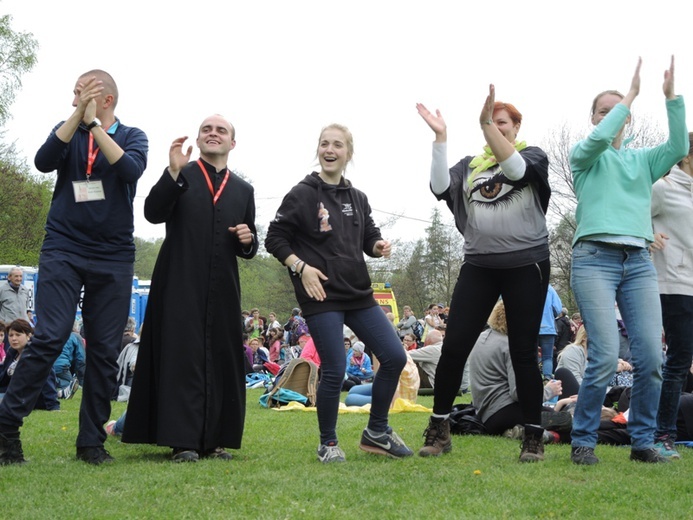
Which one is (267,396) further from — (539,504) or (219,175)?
(539,504)

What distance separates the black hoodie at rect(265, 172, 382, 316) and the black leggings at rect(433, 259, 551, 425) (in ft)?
2.00

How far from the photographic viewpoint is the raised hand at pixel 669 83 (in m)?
5.13

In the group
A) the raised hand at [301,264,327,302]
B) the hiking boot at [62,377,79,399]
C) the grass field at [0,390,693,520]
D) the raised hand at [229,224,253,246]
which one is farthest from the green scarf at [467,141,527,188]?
the hiking boot at [62,377,79,399]

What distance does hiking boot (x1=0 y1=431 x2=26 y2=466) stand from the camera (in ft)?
16.5

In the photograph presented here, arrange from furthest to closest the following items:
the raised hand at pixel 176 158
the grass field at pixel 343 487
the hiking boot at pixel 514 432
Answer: the hiking boot at pixel 514 432 → the raised hand at pixel 176 158 → the grass field at pixel 343 487

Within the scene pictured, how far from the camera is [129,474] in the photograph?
4.74 meters

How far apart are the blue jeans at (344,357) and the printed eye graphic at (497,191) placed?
3.31 feet

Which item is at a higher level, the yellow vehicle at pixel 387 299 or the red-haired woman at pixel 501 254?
the red-haired woman at pixel 501 254

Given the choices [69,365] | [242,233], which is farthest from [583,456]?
[69,365]

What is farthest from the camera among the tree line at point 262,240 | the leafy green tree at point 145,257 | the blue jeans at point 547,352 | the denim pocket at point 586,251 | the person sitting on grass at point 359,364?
the leafy green tree at point 145,257

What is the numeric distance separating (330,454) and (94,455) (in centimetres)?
148

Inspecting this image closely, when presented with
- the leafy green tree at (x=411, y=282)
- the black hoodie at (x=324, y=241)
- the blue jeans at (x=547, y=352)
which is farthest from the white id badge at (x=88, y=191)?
the leafy green tree at (x=411, y=282)

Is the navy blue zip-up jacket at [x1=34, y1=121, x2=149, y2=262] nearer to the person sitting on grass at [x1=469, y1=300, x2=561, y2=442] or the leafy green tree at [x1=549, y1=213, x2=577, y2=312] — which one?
the person sitting on grass at [x1=469, y1=300, x2=561, y2=442]

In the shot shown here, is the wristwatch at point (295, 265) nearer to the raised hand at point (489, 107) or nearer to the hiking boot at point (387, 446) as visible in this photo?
the hiking boot at point (387, 446)
